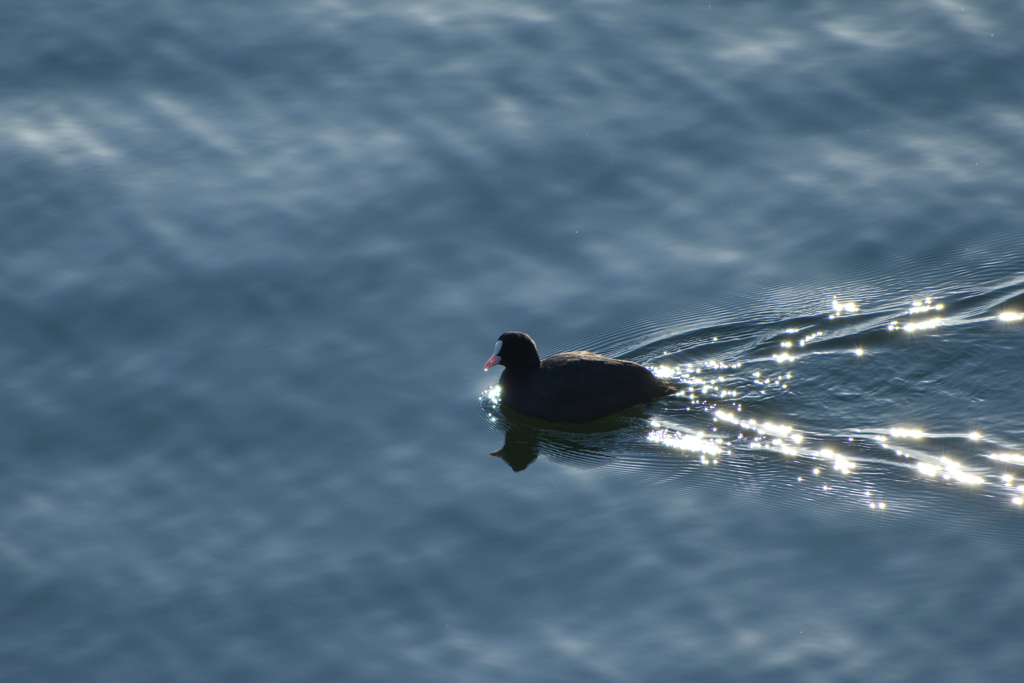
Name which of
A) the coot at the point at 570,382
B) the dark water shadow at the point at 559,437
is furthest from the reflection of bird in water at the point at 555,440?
the coot at the point at 570,382

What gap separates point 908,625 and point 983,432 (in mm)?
2576

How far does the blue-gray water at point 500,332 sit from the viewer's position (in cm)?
984

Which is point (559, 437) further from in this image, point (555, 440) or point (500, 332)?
point (500, 332)

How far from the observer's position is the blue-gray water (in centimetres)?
984

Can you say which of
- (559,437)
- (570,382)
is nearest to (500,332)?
(570,382)

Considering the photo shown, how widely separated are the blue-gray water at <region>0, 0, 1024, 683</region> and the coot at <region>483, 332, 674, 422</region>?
24 cm

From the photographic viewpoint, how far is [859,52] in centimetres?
1638

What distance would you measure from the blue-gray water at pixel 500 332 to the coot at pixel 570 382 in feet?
0.79

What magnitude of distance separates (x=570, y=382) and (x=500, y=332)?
3.72 feet

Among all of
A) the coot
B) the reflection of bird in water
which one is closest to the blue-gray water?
the reflection of bird in water

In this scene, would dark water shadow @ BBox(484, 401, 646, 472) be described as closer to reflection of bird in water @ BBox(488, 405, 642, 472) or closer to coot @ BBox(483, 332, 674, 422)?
reflection of bird in water @ BBox(488, 405, 642, 472)

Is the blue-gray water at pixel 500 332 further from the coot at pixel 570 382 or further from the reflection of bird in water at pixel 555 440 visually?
the coot at pixel 570 382

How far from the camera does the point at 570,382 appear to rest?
39.8 feet

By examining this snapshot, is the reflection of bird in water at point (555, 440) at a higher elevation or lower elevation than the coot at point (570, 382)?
lower
